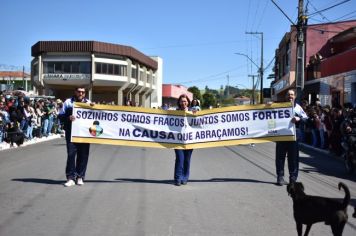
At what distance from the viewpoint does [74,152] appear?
29.4ft

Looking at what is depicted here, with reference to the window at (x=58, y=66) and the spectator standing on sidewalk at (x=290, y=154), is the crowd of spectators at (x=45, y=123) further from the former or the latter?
the window at (x=58, y=66)

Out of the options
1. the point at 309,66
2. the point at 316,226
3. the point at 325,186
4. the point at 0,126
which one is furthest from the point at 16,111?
the point at 309,66

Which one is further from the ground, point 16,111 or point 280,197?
point 16,111

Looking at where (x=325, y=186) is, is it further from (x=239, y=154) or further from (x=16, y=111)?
(x=16, y=111)

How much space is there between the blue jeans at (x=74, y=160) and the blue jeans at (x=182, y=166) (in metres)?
1.69

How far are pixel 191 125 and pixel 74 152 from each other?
234cm

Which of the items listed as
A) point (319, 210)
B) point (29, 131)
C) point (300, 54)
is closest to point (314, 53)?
point (300, 54)

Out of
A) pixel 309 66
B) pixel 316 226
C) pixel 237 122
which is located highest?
pixel 309 66

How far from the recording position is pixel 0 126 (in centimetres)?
1742

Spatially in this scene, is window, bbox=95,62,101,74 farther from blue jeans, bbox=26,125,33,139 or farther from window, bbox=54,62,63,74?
blue jeans, bbox=26,125,33,139

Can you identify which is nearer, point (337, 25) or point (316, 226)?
point (316, 226)

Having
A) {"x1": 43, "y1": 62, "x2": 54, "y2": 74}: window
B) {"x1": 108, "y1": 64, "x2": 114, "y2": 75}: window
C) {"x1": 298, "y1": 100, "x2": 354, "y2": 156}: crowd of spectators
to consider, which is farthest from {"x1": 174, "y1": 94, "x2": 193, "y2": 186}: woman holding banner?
{"x1": 43, "y1": 62, "x2": 54, "y2": 74}: window

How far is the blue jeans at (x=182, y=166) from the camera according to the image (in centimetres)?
909

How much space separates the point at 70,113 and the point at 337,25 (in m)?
39.3
